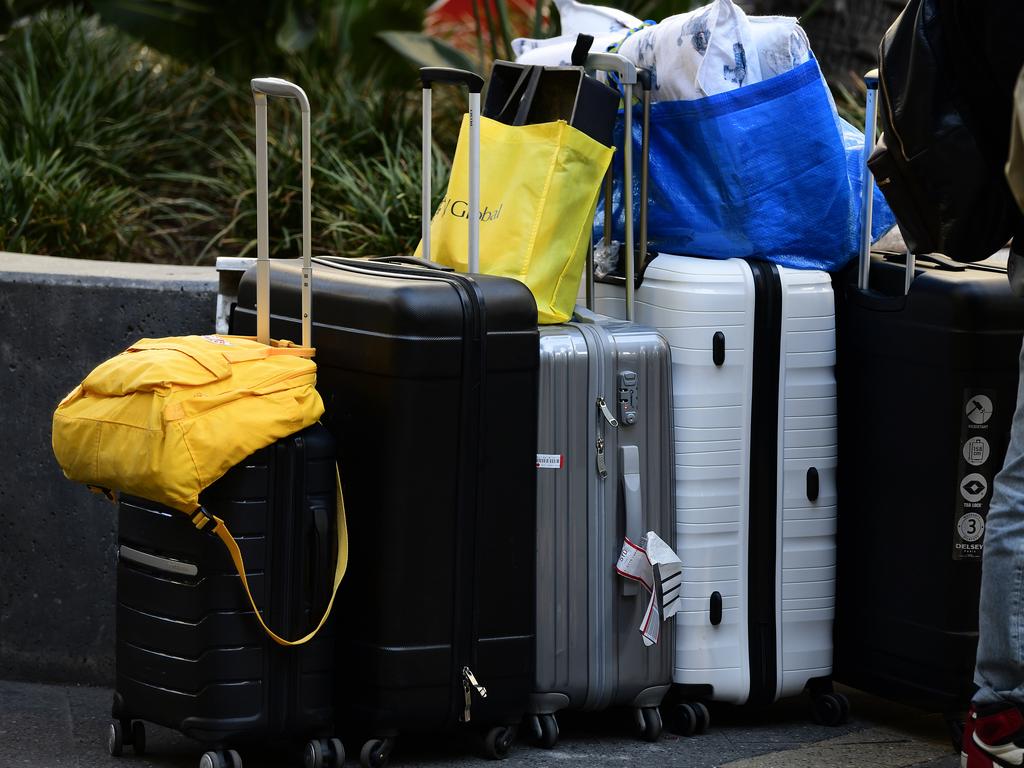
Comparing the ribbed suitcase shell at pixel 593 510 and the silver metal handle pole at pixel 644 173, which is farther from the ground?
the silver metal handle pole at pixel 644 173

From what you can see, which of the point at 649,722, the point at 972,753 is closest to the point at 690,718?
the point at 649,722

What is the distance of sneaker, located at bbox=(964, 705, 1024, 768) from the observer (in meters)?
2.82

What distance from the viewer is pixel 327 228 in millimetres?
5270

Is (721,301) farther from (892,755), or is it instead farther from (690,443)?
(892,755)

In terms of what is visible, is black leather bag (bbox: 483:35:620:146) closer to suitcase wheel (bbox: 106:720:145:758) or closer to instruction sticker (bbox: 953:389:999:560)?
instruction sticker (bbox: 953:389:999:560)

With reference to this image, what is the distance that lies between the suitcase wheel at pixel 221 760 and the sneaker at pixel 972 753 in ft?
4.81

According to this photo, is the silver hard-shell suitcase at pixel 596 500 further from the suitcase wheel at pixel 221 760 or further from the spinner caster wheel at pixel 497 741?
the suitcase wheel at pixel 221 760

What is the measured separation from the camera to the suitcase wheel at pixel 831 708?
12.2 feet

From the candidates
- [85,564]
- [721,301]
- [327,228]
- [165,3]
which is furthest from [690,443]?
[165,3]

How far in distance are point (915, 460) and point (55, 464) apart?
222cm

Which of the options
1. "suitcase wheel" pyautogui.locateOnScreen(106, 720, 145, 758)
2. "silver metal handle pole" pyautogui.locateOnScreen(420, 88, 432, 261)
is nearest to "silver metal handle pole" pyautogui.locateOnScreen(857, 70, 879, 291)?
"silver metal handle pole" pyautogui.locateOnScreen(420, 88, 432, 261)

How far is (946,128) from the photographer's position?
302cm

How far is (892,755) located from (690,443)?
857mm

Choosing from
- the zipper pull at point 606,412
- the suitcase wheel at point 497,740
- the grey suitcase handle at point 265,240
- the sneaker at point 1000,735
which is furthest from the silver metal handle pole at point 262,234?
the sneaker at point 1000,735
